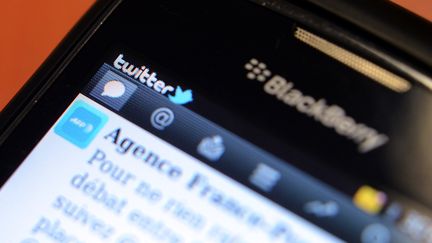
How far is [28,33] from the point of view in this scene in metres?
0.40

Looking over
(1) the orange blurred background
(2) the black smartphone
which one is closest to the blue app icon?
(2) the black smartphone

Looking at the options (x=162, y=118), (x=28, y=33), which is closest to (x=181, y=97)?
(x=162, y=118)

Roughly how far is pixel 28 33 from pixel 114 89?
14 cm

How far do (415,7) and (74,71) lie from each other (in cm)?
20

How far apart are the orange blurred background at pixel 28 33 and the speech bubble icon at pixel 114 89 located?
0.12 meters

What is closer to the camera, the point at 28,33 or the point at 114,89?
the point at 114,89

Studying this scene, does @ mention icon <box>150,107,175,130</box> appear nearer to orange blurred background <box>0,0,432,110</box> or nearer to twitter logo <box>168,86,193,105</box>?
twitter logo <box>168,86,193,105</box>

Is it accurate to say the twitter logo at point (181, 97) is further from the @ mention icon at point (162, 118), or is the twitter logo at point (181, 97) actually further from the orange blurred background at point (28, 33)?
the orange blurred background at point (28, 33)

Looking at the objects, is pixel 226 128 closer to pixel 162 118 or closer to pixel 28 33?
pixel 162 118

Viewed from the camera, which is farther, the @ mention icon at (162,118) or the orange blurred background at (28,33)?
the orange blurred background at (28,33)

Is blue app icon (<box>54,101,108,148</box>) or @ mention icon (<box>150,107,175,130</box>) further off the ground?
@ mention icon (<box>150,107,175,130</box>)

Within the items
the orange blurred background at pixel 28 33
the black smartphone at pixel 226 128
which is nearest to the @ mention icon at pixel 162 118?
the black smartphone at pixel 226 128

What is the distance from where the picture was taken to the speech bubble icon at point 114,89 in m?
0.29

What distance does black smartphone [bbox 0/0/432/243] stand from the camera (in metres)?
0.26
